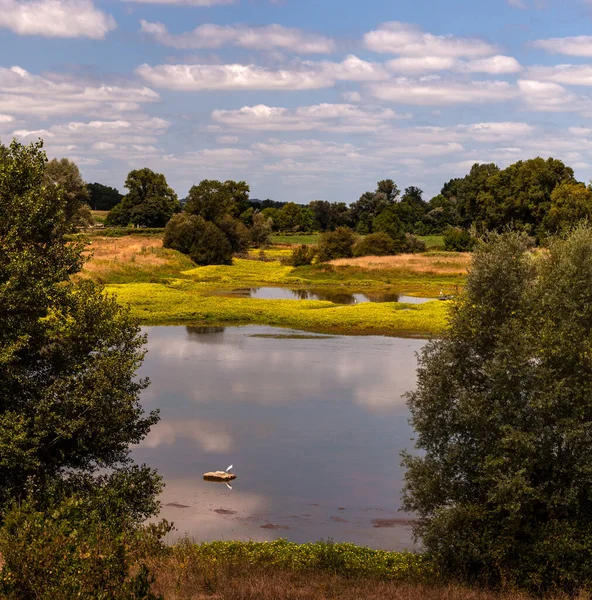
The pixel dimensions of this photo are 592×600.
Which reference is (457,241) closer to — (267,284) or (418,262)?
(418,262)

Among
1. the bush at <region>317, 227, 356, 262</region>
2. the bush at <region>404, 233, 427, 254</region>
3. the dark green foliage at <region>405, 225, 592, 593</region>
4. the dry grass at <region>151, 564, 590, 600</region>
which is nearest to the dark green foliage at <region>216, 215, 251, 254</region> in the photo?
the bush at <region>317, 227, 356, 262</region>

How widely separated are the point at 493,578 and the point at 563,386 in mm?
5431

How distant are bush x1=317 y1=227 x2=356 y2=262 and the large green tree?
95.3 meters

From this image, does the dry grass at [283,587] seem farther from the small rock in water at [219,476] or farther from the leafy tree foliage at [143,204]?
the leafy tree foliage at [143,204]

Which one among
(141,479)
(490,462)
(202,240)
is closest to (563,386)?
(490,462)

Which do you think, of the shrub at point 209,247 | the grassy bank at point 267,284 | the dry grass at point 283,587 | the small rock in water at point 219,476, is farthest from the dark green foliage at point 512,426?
the shrub at point 209,247

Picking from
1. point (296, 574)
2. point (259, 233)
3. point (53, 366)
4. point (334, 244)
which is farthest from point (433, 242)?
point (296, 574)

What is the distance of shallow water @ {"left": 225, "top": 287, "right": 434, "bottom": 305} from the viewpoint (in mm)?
84250

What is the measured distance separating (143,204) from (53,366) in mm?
137067

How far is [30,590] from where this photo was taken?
43.4 ft

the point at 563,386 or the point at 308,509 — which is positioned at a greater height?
the point at 563,386

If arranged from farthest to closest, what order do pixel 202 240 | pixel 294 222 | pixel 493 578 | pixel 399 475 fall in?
pixel 294 222 < pixel 202 240 < pixel 399 475 < pixel 493 578

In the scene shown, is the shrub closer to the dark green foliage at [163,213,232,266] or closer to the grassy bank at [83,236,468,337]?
the dark green foliage at [163,213,232,266]

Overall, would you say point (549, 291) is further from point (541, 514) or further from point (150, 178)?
point (150, 178)
